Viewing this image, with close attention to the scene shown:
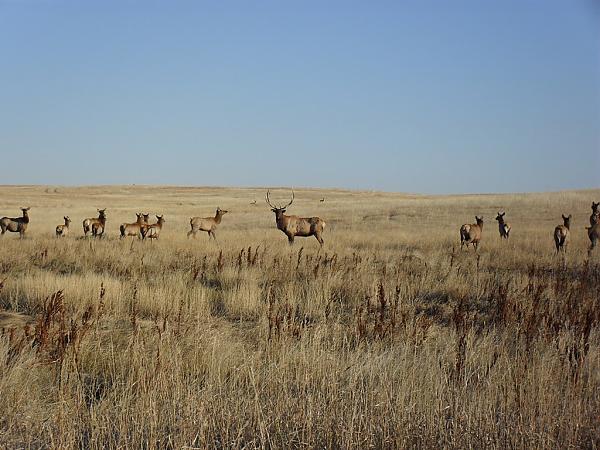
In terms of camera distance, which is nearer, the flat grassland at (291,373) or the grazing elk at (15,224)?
the flat grassland at (291,373)

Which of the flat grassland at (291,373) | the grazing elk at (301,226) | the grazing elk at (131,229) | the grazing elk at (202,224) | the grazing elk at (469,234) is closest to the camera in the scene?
the flat grassland at (291,373)

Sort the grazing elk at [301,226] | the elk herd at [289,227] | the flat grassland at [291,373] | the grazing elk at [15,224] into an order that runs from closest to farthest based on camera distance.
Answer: the flat grassland at [291,373], the elk herd at [289,227], the grazing elk at [301,226], the grazing elk at [15,224]

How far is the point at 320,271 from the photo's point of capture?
9305mm

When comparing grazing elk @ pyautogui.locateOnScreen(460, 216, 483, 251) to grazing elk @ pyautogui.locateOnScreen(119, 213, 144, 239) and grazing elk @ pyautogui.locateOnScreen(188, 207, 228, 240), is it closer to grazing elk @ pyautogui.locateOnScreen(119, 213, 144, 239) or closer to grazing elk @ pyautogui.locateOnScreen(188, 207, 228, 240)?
grazing elk @ pyautogui.locateOnScreen(188, 207, 228, 240)

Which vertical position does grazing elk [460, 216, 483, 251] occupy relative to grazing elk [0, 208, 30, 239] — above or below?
above

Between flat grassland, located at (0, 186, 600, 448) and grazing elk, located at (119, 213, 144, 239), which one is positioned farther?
grazing elk, located at (119, 213, 144, 239)

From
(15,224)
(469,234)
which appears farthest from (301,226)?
(15,224)

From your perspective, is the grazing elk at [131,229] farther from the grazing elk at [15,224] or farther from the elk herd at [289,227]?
the grazing elk at [15,224]

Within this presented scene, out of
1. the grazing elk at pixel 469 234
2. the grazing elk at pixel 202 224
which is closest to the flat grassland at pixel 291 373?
the grazing elk at pixel 469 234

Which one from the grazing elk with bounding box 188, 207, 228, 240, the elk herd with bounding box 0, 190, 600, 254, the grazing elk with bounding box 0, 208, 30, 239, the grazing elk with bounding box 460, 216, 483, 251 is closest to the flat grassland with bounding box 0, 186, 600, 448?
the grazing elk with bounding box 460, 216, 483, 251

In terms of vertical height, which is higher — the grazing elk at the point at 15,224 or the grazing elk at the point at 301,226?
the grazing elk at the point at 301,226

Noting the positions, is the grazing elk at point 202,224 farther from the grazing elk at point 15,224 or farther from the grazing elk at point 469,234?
the grazing elk at point 469,234

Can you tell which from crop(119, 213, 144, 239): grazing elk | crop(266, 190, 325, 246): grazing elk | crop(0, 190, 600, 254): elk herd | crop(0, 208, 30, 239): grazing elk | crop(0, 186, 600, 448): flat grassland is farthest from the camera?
crop(0, 208, 30, 239): grazing elk

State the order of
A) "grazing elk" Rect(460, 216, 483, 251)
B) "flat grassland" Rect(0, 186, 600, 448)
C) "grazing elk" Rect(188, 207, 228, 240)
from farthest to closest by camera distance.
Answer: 1. "grazing elk" Rect(188, 207, 228, 240)
2. "grazing elk" Rect(460, 216, 483, 251)
3. "flat grassland" Rect(0, 186, 600, 448)
